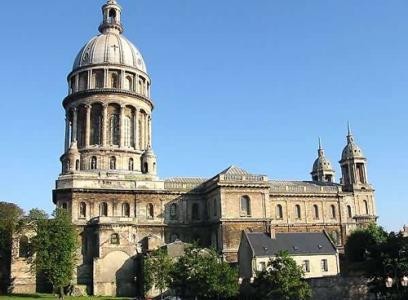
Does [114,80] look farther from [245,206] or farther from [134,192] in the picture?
[245,206]

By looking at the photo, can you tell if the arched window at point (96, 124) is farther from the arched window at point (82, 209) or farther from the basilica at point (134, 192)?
the arched window at point (82, 209)

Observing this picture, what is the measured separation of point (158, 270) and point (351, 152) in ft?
141

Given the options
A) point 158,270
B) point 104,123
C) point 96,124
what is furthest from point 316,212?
point 96,124

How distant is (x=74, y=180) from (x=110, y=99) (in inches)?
588

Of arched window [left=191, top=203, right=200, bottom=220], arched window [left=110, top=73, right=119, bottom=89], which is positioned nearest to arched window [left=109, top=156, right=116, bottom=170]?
arched window [left=110, top=73, right=119, bottom=89]

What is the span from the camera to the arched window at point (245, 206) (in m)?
65.2

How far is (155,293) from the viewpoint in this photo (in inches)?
2142

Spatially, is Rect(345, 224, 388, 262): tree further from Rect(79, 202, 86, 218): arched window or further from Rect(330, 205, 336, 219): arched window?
Rect(79, 202, 86, 218): arched window

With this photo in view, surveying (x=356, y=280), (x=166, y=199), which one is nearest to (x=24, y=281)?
(x=166, y=199)

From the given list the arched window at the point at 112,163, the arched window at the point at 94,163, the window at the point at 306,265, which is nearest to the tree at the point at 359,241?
the window at the point at 306,265

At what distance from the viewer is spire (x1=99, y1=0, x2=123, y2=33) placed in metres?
83.1

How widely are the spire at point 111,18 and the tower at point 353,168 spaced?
41.9 m

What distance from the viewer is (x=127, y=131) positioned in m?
74.9

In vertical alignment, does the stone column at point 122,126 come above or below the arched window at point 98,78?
below
